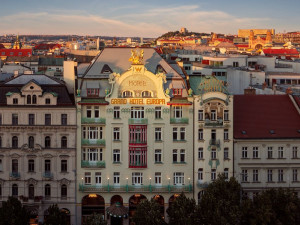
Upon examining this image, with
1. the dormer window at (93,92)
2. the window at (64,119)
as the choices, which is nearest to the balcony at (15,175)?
the window at (64,119)

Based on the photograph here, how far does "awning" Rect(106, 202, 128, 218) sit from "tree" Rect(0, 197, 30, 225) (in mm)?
11009

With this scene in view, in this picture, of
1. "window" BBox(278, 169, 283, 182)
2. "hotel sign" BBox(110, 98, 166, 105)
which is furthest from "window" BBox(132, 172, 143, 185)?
"window" BBox(278, 169, 283, 182)

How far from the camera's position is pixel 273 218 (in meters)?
85.4

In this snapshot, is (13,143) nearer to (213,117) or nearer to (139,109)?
(139,109)

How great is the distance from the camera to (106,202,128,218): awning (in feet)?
305

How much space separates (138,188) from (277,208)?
1842cm

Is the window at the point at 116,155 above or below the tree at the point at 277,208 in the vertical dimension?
above

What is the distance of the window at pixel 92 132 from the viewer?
9512 cm

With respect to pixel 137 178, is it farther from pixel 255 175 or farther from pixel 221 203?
pixel 255 175

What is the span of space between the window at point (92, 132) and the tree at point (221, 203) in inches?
616

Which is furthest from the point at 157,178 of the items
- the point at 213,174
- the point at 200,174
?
the point at 213,174

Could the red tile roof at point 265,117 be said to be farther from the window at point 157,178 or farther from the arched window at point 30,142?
the arched window at point 30,142

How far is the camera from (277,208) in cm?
8662

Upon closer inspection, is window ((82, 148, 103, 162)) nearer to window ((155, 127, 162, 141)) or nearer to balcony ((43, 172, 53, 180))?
balcony ((43, 172, 53, 180))
